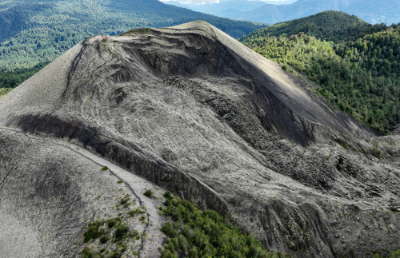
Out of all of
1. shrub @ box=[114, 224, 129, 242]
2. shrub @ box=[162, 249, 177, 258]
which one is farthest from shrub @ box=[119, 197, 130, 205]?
shrub @ box=[162, 249, 177, 258]

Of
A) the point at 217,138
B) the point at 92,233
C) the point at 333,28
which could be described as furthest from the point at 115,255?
the point at 333,28

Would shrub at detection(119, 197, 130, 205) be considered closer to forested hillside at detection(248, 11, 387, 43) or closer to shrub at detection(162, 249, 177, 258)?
shrub at detection(162, 249, 177, 258)

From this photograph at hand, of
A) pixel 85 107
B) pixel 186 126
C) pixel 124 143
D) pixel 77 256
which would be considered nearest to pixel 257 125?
pixel 186 126

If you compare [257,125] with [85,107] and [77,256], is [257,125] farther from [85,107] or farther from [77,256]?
[77,256]

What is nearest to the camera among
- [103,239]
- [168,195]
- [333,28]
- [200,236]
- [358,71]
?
[103,239]

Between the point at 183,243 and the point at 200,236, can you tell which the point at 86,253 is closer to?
the point at 183,243
